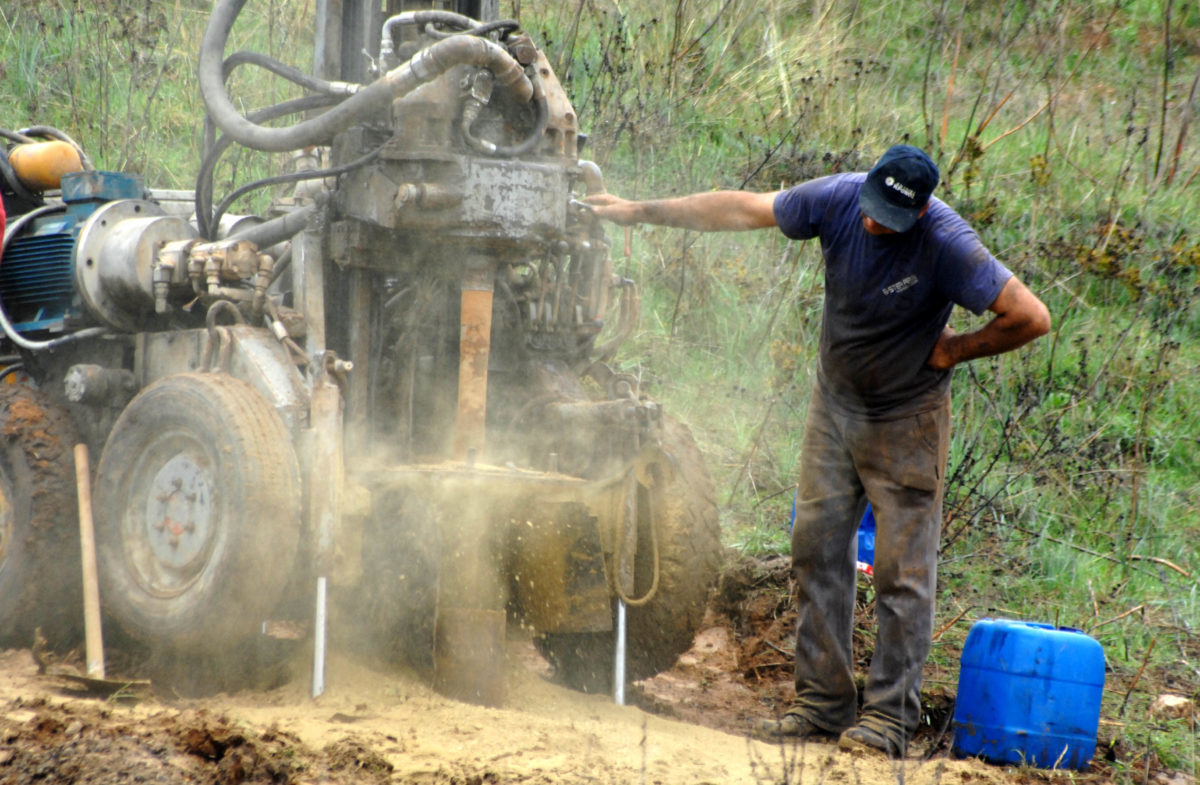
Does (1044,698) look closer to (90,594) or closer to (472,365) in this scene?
(472,365)

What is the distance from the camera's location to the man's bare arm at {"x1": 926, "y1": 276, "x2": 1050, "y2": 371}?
136 inches

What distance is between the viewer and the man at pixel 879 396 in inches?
137

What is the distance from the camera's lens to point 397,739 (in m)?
2.96

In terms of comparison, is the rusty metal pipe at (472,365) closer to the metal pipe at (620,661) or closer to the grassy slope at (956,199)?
the metal pipe at (620,661)

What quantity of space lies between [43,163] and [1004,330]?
442 centimetres

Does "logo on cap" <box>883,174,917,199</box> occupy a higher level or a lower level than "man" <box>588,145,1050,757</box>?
higher

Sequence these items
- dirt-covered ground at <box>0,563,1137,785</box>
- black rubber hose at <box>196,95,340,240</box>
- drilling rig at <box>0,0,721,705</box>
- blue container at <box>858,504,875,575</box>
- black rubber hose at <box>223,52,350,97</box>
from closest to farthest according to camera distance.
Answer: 1. dirt-covered ground at <box>0,563,1137,785</box>
2. drilling rig at <box>0,0,721,705</box>
3. black rubber hose at <box>223,52,350,97</box>
4. black rubber hose at <box>196,95,340,240</box>
5. blue container at <box>858,504,875,575</box>

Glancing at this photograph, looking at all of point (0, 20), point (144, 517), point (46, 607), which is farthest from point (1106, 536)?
point (0, 20)

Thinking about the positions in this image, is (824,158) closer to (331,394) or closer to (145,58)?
(331,394)

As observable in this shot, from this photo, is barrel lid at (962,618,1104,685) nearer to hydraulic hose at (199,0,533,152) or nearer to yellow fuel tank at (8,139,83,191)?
hydraulic hose at (199,0,533,152)

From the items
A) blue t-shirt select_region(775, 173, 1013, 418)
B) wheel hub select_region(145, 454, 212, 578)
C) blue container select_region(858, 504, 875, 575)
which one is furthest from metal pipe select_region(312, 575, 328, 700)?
blue container select_region(858, 504, 875, 575)

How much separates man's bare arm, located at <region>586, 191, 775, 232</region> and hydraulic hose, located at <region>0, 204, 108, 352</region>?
2.31 m

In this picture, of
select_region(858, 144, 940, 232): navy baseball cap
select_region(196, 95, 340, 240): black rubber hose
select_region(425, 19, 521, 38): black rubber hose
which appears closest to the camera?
select_region(858, 144, 940, 232): navy baseball cap

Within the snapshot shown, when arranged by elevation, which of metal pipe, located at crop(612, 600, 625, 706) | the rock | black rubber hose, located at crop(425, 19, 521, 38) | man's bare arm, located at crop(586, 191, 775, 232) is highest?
black rubber hose, located at crop(425, 19, 521, 38)
